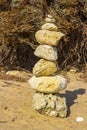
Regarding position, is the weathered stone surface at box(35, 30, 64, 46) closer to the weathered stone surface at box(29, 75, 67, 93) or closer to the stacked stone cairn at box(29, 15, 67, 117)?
the stacked stone cairn at box(29, 15, 67, 117)

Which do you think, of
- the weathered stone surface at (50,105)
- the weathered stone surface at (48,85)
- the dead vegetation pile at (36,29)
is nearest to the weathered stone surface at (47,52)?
the weathered stone surface at (48,85)

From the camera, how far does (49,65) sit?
21.6 feet

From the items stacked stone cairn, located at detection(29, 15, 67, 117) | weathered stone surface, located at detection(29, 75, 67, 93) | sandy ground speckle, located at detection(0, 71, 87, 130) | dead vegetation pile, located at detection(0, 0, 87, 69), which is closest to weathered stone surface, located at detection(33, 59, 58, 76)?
stacked stone cairn, located at detection(29, 15, 67, 117)

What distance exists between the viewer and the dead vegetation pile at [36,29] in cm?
966

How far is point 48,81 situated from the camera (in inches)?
256

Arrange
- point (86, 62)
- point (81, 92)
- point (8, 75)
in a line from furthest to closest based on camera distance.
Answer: point (86, 62), point (8, 75), point (81, 92)

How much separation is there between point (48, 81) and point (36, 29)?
355cm

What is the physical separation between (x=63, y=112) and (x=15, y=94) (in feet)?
3.81

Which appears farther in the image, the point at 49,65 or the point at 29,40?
the point at 29,40

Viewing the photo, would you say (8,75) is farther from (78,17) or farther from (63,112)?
(63,112)

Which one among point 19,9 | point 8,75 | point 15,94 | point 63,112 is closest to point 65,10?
point 19,9

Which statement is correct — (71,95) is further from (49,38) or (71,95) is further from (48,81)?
(49,38)

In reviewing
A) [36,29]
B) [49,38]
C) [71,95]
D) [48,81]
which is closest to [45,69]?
[48,81]

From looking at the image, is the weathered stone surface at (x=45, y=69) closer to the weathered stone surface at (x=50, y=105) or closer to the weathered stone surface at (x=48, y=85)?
the weathered stone surface at (x=48, y=85)
